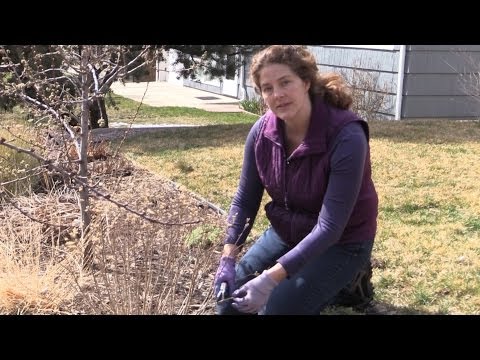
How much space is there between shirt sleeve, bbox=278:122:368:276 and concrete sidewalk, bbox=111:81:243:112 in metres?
12.5

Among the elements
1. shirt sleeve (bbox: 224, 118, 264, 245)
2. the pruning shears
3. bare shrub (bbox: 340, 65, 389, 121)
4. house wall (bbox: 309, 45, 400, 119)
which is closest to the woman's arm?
shirt sleeve (bbox: 224, 118, 264, 245)

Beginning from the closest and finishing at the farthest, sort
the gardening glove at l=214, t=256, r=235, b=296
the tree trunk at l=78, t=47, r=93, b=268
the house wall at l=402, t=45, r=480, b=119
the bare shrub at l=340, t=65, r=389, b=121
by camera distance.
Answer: the gardening glove at l=214, t=256, r=235, b=296 < the tree trunk at l=78, t=47, r=93, b=268 < the bare shrub at l=340, t=65, r=389, b=121 < the house wall at l=402, t=45, r=480, b=119

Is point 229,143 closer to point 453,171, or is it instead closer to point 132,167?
point 132,167

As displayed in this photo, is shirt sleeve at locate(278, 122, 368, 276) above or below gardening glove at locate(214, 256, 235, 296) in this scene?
above

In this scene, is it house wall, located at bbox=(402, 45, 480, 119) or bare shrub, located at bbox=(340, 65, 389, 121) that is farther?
house wall, located at bbox=(402, 45, 480, 119)

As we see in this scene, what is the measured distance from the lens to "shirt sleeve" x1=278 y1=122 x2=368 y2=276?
2539 mm

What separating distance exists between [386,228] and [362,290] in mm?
1322

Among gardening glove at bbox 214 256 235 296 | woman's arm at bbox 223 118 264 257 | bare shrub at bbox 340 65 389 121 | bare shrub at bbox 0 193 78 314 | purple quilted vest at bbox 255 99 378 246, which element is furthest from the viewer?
bare shrub at bbox 340 65 389 121

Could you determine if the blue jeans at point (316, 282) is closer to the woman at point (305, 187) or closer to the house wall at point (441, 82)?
the woman at point (305, 187)

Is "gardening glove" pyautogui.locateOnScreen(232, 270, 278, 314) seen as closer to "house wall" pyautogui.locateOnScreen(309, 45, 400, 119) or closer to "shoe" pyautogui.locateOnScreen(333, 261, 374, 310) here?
"shoe" pyautogui.locateOnScreen(333, 261, 374, 310)

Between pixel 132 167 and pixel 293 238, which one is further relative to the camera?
pixel 132 167

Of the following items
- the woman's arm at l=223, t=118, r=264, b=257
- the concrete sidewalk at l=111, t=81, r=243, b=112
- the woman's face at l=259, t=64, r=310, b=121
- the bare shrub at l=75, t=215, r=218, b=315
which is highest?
the woman's face at l=259, t=64, r=310, b=121
